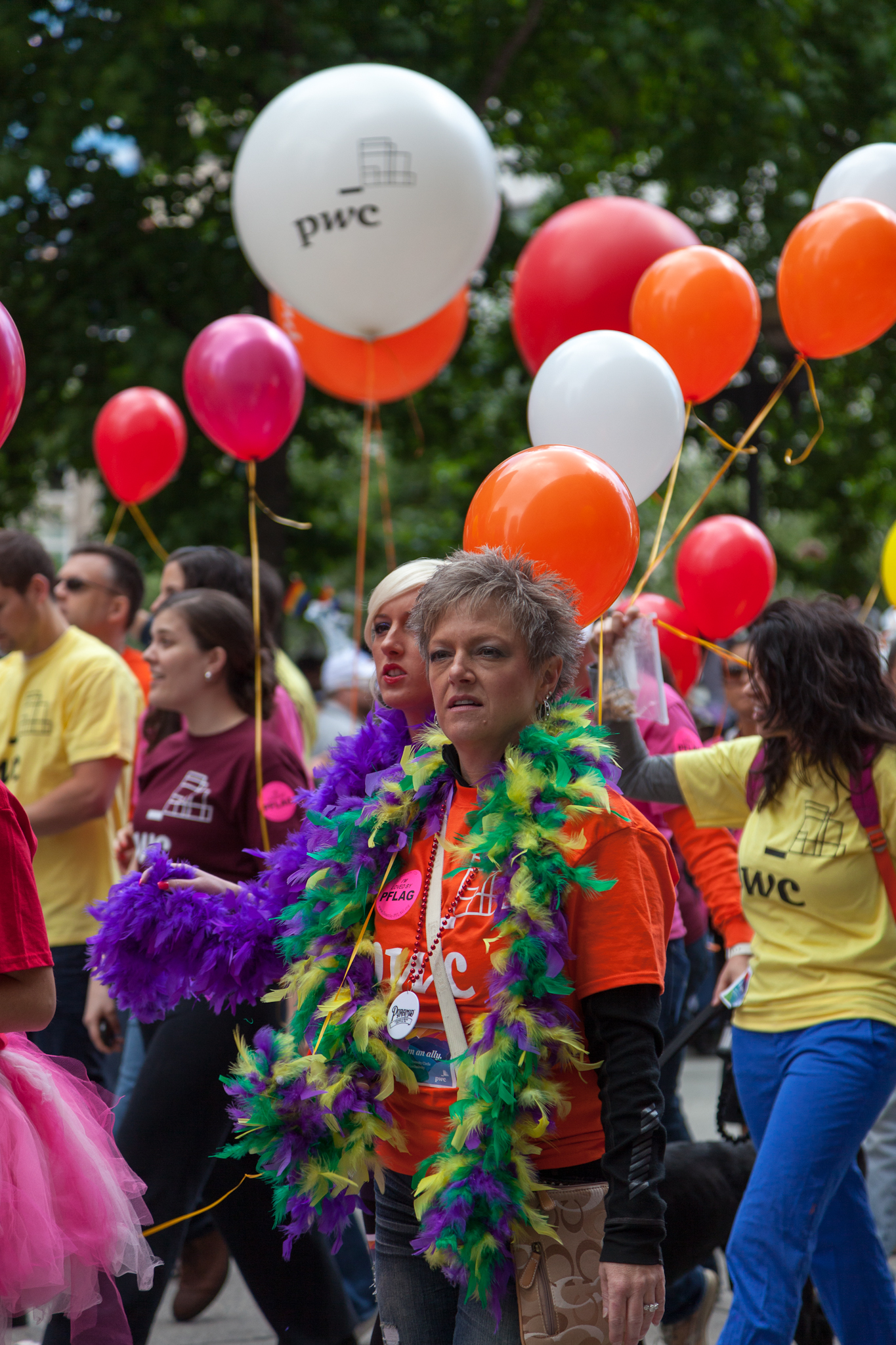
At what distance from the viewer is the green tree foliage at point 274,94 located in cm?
830

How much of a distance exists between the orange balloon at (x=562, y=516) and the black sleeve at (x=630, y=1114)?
98 cm

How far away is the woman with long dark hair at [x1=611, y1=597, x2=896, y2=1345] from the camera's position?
117 inches

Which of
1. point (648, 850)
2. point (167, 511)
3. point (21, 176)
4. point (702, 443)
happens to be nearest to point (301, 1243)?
point (648, 850)

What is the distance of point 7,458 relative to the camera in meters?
10.5

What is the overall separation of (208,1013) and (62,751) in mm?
1415

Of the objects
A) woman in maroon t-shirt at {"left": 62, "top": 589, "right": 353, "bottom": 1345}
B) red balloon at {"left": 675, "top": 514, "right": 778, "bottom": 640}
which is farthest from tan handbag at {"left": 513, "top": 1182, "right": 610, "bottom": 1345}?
red balloon at {"left": 675, "top": 514, "right": 778, "bottom": 640}

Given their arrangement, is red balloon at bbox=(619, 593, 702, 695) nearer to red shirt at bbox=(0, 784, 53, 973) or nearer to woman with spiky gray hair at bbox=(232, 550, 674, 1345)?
woman with spiky gray hair at bbox=(232, 550, 674, 1345)

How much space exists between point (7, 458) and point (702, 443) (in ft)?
17.3

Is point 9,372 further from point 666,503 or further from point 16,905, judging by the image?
point 666,503

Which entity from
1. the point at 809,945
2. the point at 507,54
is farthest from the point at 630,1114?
the point at 507,54

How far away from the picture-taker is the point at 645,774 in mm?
3576

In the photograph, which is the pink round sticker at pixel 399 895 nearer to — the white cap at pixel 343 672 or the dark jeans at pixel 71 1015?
the dark jeans at pixel 71 1015

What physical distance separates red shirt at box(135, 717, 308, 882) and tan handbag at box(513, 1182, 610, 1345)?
1513 millimetres

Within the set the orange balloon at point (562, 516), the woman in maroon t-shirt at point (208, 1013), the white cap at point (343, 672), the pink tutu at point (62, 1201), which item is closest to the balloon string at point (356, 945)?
the pink tutu at point (62, 1201)
